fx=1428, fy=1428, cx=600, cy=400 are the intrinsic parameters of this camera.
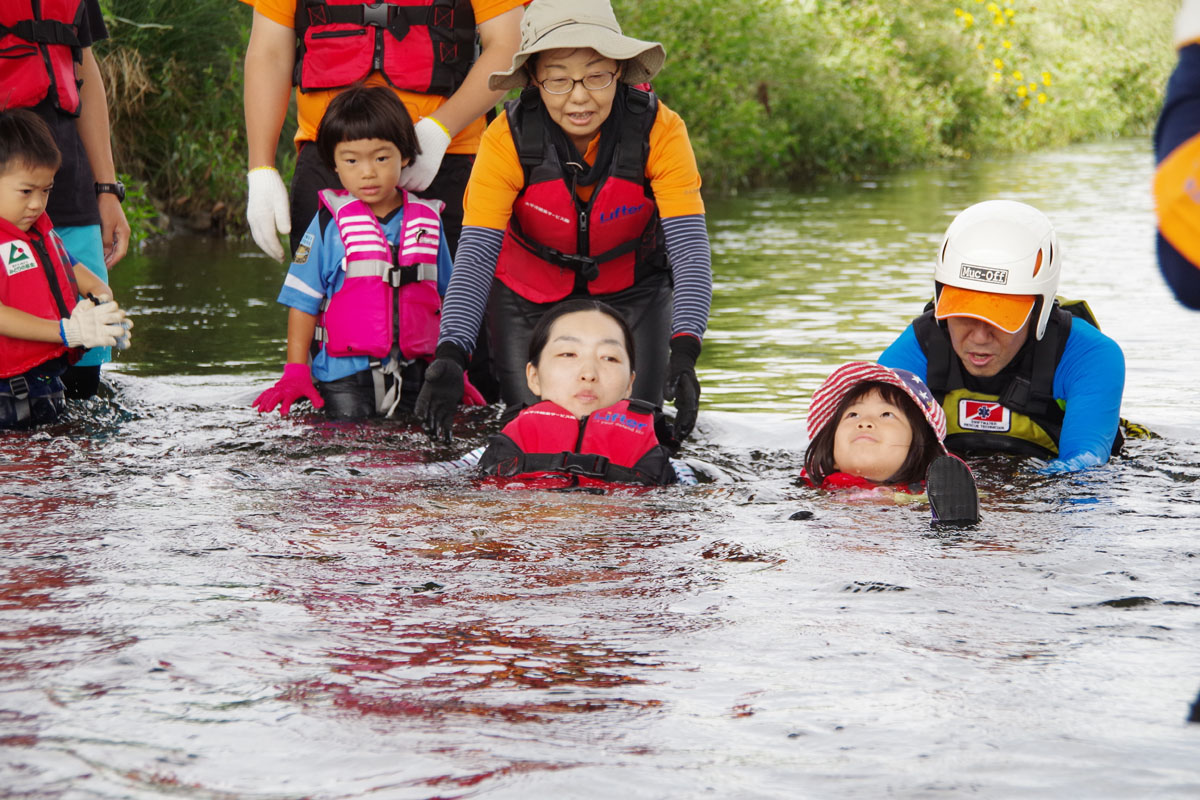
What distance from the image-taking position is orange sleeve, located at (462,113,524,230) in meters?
5.59

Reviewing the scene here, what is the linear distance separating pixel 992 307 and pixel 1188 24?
10.5 feet

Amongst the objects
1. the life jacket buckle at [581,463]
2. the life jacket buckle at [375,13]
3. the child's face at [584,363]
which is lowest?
the life jacket buckle at [581,463]

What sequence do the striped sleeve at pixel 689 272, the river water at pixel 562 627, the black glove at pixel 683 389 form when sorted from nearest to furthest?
the river water at pixel 562 627 → the black glove at pixel 683 389 → the striped sleeve at pixel 689 272

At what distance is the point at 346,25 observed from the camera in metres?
6.14

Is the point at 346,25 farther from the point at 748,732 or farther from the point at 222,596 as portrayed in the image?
the point at 748,732

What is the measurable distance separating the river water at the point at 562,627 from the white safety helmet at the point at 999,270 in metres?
0.60

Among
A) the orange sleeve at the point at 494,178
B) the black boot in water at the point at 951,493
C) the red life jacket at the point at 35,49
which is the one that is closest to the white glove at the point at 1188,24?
the black boot in water at the point at 951,493

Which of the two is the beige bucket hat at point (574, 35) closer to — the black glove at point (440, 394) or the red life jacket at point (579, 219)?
the red life jacket at point (579, 219)

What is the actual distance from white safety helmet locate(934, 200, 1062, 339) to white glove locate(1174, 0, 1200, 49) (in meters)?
3.12

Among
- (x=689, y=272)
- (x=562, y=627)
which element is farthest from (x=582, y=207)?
(x=562, y=627)

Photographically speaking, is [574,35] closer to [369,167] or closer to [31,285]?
[369,167]

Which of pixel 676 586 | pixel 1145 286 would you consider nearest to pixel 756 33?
pixel 1145 286

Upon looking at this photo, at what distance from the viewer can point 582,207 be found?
5.73 metres

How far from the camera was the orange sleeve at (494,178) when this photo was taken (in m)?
5.59
